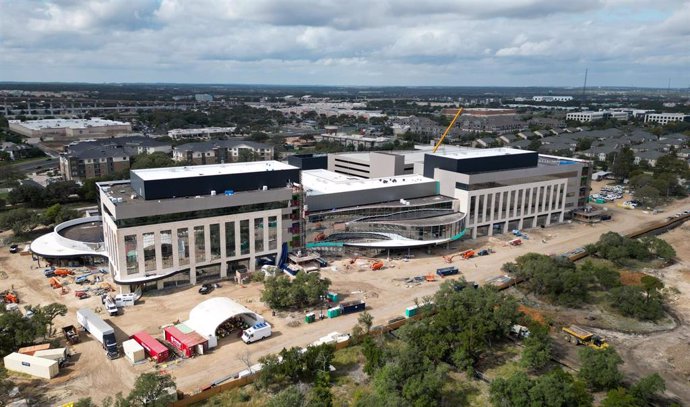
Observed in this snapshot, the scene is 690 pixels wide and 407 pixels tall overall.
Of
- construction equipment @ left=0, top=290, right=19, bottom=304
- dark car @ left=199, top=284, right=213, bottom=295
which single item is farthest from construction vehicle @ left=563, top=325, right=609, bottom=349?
construction equipment @ left=0, top=290, right=19, bottom=304

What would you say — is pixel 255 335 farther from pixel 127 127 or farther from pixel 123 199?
pixel 127 127

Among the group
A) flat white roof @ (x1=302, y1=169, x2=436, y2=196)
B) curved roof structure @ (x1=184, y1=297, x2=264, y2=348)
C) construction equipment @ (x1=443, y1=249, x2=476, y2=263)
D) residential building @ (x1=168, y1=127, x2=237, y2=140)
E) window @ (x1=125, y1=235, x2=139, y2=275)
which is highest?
flat white roof @ (x1=302, y1=169, x2=436, y2=196)

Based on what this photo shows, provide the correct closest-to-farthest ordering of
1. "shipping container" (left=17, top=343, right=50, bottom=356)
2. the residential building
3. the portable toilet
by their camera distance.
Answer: "shipping container" (left=17, top=343, right=50, bottom=356), the portable toilet, the residential building

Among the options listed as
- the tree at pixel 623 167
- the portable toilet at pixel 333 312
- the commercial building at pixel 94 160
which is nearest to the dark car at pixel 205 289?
the portable toilet at pixel 333 312

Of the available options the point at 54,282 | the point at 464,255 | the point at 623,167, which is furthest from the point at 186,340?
the point at 623,167

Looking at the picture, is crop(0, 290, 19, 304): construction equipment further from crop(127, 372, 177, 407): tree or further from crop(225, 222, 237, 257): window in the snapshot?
crop(127, 372, 177, 407): tree

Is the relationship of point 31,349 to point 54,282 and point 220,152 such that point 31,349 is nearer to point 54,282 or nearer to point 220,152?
point 54,282

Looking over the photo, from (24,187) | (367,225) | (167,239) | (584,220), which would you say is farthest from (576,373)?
(24,187)
